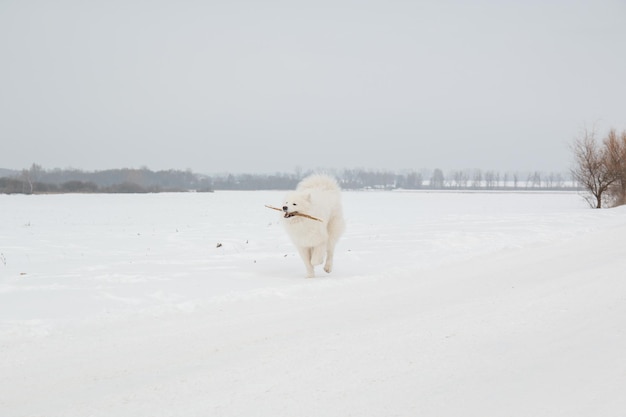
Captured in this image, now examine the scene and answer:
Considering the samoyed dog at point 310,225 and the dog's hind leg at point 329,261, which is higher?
the samoyed dog at point 310,225

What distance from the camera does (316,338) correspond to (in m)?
5.13

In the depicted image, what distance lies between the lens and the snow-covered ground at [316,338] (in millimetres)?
3646

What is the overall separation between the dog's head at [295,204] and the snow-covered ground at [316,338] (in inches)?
47.3

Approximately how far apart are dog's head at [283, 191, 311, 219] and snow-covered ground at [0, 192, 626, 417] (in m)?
1.20

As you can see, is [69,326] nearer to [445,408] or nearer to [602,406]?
[445,408]

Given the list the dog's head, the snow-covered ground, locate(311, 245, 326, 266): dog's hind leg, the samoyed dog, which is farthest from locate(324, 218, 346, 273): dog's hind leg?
the dog's head

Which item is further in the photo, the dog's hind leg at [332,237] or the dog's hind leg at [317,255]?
the dog's hind leg at [332,237]

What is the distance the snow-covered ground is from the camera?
3.65 meters

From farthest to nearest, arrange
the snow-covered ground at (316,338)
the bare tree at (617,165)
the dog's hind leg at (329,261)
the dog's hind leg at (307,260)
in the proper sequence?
1. the bare tree at (617,165)
2. the dog's hind leg at (329,261)
3. the dog's hind leg at (307,260)
4. the snow-covered ground at (316,338)

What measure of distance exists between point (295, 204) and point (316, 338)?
459 cm

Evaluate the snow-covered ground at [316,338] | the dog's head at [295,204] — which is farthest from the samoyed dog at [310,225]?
the snow-covered ground at [316,338]

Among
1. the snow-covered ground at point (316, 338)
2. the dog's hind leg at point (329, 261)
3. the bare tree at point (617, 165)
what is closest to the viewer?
the snow-covered ground at point (316, 338)

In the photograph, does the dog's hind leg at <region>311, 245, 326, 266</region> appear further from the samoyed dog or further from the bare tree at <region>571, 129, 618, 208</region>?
the bare tree at <region>571, 129, 618, 208</region>

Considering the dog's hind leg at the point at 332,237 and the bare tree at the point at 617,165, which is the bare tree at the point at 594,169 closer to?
the bare tree at the point at 617,165
